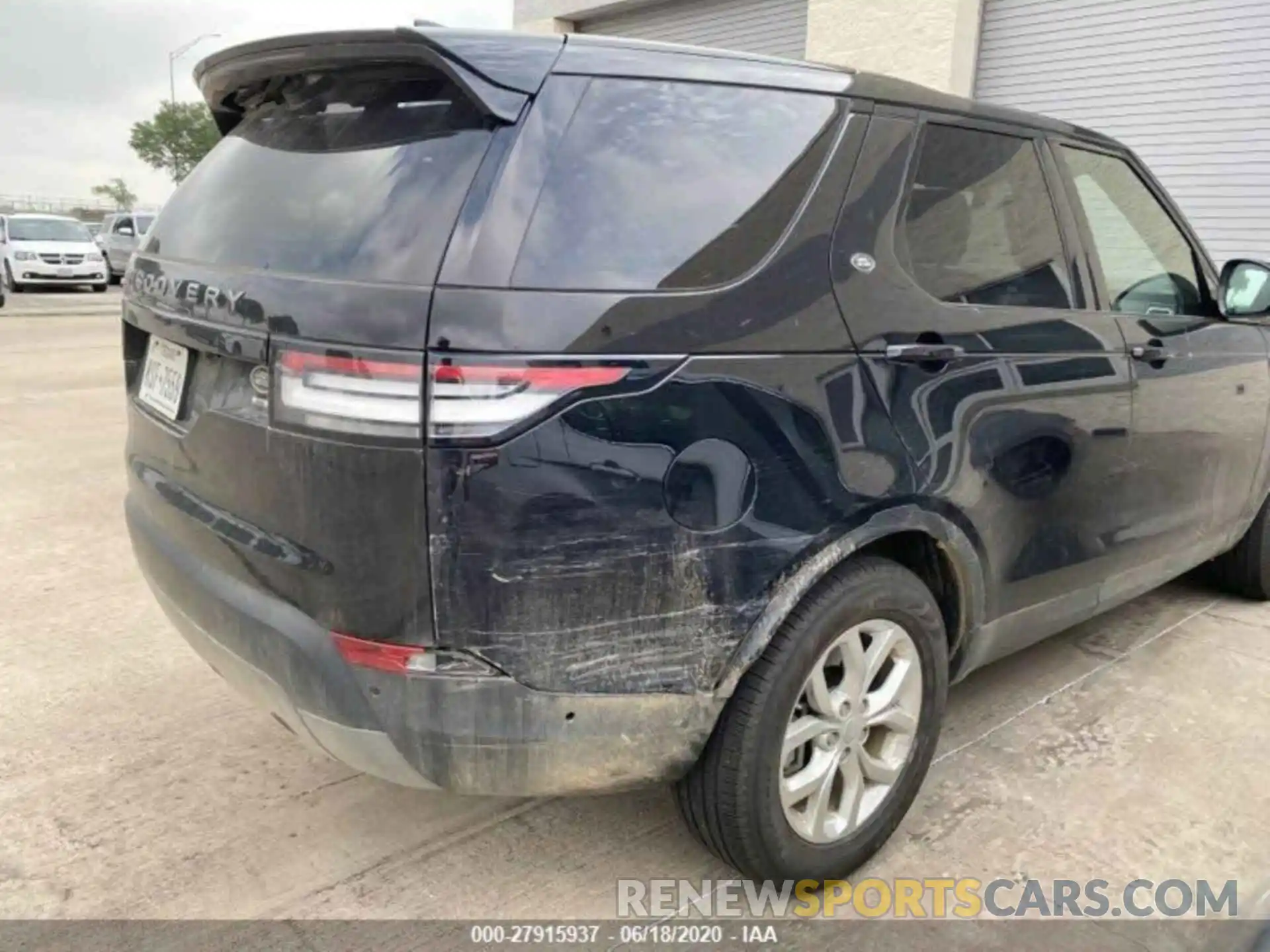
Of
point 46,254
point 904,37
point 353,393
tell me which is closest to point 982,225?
point 353,393

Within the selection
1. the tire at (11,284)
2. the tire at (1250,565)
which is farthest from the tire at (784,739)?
the tire at (11,284)

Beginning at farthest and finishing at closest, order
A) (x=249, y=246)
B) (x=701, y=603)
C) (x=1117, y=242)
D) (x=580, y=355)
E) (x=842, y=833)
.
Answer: (x=1117, y=242), (x=842, y=833), (x=249, y=246), (x=701, y=603), (x=580, y=355)

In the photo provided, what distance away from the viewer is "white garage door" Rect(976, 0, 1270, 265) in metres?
7.32

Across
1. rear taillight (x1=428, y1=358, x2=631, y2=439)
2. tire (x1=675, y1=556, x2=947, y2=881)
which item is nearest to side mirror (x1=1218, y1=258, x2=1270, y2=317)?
tire (x1=675, y1=556, x2=947, y2=881)

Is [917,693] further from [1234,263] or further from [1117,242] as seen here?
[1234,263]

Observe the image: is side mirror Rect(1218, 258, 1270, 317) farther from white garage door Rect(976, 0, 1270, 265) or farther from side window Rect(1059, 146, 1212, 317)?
white garage door Rect(976, 0, 1270, 265)

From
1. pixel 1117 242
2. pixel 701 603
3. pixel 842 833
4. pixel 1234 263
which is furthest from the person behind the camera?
pixel 1234 263

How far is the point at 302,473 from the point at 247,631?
43cm

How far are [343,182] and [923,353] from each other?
53.3 inches

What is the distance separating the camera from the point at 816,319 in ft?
6.57

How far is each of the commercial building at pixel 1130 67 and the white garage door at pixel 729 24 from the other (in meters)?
0.65

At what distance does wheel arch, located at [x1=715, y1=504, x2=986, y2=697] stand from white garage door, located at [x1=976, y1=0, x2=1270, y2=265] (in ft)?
21.9

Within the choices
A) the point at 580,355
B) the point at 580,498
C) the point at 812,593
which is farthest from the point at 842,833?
the point at 580,355

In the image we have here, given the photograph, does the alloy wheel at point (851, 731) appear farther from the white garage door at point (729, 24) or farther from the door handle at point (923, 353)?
the white garage door at point (729, 24)
